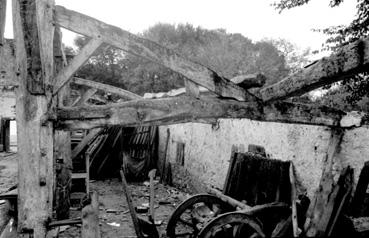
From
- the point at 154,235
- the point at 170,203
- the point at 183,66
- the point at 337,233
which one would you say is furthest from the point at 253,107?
the point at 170,203

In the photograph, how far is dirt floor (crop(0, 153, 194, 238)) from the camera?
20.3 feet

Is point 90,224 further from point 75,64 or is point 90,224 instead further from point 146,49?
point 146,49

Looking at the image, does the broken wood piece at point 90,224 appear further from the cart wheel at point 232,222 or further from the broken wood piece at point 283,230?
the broken wood piece at point 283,230

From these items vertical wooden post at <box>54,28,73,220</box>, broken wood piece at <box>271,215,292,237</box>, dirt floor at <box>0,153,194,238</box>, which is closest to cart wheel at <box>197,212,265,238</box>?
broken wood piece at <box>271,215,292,237</box>

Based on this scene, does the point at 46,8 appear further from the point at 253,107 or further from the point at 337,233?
the point at 337,233

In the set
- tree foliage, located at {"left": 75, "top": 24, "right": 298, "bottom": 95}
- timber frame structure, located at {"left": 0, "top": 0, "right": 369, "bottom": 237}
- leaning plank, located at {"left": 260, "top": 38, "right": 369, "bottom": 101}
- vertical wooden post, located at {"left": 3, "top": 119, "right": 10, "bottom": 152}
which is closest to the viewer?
leaning plank, located at {"left": 260, "top": 38, "right": 369, "bottom": 101}

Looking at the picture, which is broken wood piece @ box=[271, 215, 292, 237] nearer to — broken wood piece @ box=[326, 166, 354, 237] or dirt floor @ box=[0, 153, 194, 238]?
broken wood piece @ box=[326, 166, 354, 237]

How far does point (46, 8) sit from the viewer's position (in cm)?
310

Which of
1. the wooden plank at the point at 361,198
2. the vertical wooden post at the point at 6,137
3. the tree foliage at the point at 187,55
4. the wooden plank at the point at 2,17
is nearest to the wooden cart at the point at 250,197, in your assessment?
the wooden plank at the point at 361,198

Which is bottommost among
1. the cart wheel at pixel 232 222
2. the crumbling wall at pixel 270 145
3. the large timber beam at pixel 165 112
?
the cart wheel at pixel 232 222

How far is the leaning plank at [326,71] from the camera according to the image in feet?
8.09

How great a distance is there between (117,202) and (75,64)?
20.1ft

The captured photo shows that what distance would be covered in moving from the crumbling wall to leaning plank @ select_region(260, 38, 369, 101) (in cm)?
155

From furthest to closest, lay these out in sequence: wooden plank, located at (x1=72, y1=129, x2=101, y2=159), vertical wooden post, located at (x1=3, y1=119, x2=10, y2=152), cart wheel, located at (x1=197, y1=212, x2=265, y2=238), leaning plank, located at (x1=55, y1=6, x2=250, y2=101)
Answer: vertical wooden post, located at (x1=3, y1=119, x2=10, y2=152)
wooden plank, located at (x1=72, y1=129, x2=101, y2=159)
cart wheel, located at (x1=197, y1=212, x2=265, y2=238)
leaning plank, located at (x1=55, y1=6, x2=250, y2=101)
